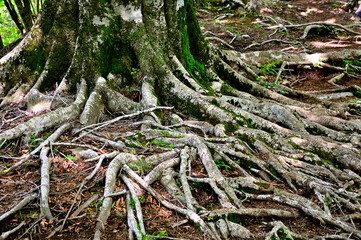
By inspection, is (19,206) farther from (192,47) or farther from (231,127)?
(192,47)

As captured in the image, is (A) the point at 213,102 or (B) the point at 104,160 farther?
(A) the point at 213,102

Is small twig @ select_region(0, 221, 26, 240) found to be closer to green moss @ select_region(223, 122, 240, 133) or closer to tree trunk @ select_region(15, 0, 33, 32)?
green moss @ select_region(223, 122, 240, 133)

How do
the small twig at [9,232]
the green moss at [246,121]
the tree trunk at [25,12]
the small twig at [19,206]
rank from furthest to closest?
the tree trunk at [25,12] → the green moss at [246,121] → the small twig at [19,206] → the small twig at [9,232]

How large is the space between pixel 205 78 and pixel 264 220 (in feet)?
13.5

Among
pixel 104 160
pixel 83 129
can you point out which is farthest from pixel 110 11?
pixel 104 160

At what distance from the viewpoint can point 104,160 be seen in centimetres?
363

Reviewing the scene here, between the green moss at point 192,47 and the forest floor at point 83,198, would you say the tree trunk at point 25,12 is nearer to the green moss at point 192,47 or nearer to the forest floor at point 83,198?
the forest floor at point 83,198

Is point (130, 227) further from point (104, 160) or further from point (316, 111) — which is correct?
point (316, 111)

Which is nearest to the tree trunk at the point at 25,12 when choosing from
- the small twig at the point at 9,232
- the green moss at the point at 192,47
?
the green moss at the point at 192,47

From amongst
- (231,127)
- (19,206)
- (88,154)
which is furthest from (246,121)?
(19,206)

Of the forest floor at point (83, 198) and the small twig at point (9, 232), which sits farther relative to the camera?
the forest floor at point (83, 198)

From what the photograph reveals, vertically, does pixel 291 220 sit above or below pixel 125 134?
below

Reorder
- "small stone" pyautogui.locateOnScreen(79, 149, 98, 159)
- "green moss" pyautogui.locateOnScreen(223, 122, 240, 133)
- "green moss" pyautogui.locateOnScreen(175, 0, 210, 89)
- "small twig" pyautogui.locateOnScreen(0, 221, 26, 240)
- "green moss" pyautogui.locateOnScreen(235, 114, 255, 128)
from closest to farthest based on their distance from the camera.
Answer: "small twig" pyautogui.locateOnScreen(0, 221, 26, 240), "small stone" pyautogui.locateOnScreen(79, 149, 98, 159), "green moss" pyautogui.locateOnScreen(223, 122, 240, 133), "green moss" pyautogui.locateOnScreen(235, 114, 255, 128), "green moss" pyautogui.locateOnScreen(175, 0, 210, 89)

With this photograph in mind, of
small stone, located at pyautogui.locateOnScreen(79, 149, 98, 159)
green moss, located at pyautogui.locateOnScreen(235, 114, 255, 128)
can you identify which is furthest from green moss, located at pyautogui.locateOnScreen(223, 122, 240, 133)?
small stone, located at pyautogui.locateOnScreen(79, 149, 98, 159)
